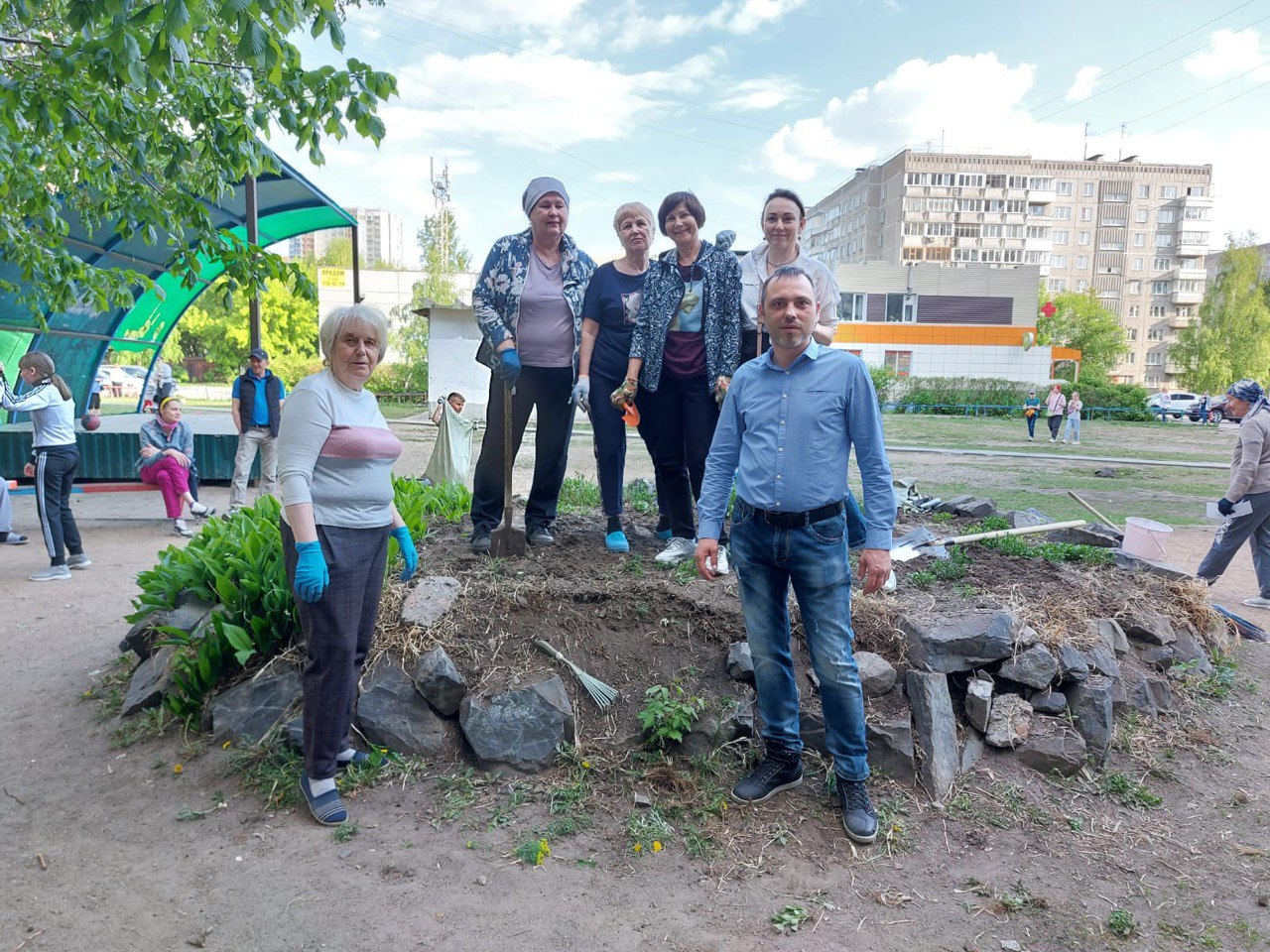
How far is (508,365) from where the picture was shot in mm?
4500

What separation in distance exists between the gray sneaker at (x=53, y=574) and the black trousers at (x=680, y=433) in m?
5.24

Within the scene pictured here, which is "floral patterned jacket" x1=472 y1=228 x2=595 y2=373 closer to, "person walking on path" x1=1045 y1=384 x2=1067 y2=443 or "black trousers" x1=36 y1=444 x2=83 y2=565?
"black trousers" x1=36 y1=444 x2=83 y2=565

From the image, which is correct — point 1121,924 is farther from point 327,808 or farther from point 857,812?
point 327,808

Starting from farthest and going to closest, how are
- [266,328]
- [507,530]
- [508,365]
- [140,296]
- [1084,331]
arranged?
[1084,331], [266,328], [140,296], [507,530], [508,365]

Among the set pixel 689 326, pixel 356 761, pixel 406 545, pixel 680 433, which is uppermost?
pixel 689 326

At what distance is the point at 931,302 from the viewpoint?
43.4m

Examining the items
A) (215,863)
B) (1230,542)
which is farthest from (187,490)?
(1230,542)

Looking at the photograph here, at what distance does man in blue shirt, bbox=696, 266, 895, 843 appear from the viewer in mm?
3018

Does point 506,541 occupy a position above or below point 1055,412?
above

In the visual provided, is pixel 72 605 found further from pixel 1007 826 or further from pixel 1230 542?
pixel 1230 542

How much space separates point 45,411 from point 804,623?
6.46 meters

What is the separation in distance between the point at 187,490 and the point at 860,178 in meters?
73.9

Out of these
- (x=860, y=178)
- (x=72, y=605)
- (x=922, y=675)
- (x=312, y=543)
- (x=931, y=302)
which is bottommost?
(x=72, y=605)

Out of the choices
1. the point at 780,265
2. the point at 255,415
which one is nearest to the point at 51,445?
the point at 255,415
